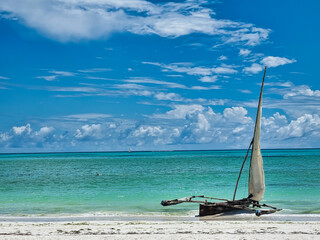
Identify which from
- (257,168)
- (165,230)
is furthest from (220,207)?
(165,230)

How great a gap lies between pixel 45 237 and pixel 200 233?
6491 mm

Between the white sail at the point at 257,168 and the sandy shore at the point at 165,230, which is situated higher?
the white sail at the point at 257,168

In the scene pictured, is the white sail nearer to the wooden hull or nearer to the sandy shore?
the wooden hull

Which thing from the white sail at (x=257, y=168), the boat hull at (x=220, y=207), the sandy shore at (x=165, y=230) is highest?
the white sail at (x=257, y=168)

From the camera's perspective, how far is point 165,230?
17297mm

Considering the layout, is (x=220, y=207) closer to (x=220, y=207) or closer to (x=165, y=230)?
(x=220, y=207)

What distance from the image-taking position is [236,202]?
23.2 meters

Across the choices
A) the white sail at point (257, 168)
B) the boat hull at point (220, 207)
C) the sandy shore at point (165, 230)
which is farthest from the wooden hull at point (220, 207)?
the sandy shore at point (165, 230)

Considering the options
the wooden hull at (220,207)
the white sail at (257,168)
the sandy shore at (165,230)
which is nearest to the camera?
the sandy shore at (165,230)

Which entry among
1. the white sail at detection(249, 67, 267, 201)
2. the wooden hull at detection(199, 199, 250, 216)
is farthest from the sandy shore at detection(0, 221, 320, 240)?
the white sail at detection(249, 67, 267, 201)

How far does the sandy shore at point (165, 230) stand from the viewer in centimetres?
1588

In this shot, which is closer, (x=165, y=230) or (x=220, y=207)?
(x=165, y=230)

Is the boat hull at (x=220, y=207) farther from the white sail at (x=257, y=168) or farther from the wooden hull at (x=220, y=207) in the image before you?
the white sail at (x=257, y=168)

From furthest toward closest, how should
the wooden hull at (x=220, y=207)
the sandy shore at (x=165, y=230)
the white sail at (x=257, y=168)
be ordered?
the white sail at (x=257, y=168), the wooden hull at (x=220, y=207), the sandy shore at (x=165, y=230)
